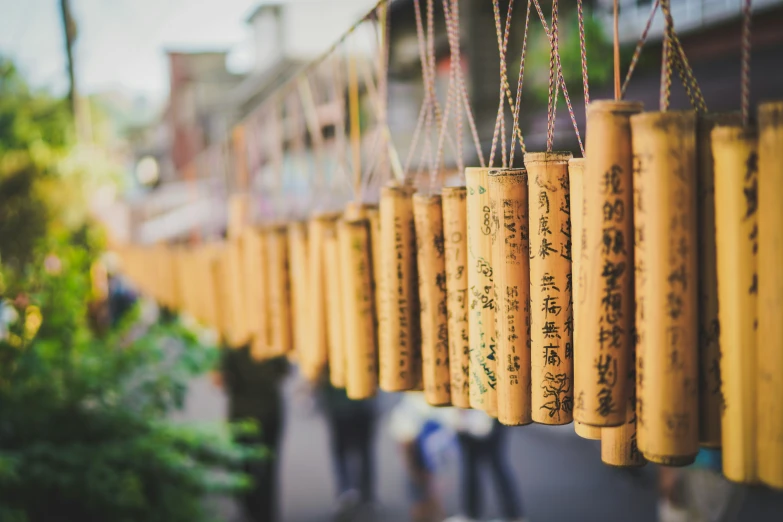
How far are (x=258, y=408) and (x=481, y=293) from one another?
11.9 feet

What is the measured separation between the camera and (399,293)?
121 centimetres

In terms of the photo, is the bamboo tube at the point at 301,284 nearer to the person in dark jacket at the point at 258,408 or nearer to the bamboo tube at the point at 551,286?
the bamboo tube at the point at 551,286

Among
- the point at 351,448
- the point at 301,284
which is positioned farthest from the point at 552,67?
the point at 351,448

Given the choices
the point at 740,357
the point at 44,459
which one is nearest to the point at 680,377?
the point at 740,357

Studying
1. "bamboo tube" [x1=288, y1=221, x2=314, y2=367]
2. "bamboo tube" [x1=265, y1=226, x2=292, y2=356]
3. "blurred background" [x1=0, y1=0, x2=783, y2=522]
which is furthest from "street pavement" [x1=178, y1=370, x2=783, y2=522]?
"bamboo tube" [x1=288, y1=221, x2=314, y2=367]

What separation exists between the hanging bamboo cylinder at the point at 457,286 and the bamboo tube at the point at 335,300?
0.37 metres

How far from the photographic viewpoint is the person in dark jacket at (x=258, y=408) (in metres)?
4.25

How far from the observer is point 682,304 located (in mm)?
767

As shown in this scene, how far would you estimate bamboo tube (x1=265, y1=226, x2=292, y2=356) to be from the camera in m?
1.78

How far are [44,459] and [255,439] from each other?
6.01ft

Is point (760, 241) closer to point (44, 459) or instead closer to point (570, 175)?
point (570, 175)

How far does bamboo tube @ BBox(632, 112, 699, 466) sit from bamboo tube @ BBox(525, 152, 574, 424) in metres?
0.13

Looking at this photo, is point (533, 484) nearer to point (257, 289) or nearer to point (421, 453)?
point (421, 453)

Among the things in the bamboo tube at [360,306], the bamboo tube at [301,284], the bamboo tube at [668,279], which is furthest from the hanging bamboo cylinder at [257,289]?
the bamboo tube at [668,279]
